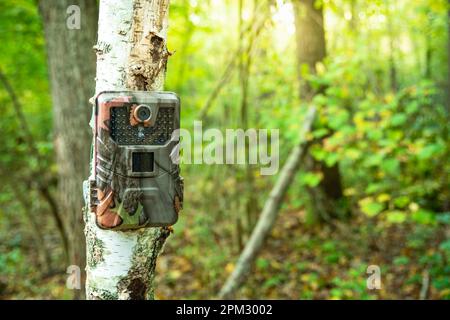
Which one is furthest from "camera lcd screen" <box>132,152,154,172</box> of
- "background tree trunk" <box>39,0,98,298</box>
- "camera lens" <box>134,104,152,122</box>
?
"background tree trunk" <box>39,0,98,298</box>

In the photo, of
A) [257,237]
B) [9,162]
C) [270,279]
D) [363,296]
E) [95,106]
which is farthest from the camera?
[9,162]

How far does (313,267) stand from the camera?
5.88 metres

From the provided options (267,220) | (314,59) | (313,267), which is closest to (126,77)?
(267,220)

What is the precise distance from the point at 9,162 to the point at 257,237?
4.25 m

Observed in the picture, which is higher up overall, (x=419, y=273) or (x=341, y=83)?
(x=341, y=83)

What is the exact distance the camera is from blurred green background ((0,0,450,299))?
4.94 m

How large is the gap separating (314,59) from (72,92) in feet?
11.8

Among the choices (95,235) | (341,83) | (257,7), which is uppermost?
(257,7)

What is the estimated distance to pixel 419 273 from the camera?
17.6 ft

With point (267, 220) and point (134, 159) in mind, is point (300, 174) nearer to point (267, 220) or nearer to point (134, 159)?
point (267, 220)

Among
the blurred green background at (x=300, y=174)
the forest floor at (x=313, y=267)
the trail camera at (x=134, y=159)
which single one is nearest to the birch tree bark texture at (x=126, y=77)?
the trail camera at (x=134, y=159)

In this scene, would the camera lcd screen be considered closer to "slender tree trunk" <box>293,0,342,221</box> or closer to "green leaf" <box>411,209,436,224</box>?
"green leaf" <box>411,209,436,224</box>
